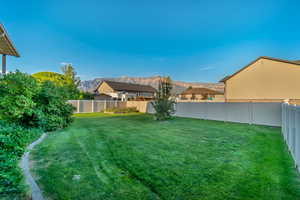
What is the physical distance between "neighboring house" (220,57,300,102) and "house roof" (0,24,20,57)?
16.0m

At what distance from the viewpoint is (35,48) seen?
14773 millimetres

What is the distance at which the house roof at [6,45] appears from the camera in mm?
6466

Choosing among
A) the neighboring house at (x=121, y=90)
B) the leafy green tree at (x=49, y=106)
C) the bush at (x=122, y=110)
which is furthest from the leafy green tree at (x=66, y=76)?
the leafy green tree at (x=49, y=106)

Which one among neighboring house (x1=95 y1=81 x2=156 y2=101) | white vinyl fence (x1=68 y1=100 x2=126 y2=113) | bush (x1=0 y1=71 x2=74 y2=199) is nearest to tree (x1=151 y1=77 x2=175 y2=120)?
bush (x1=0 y1=71 x2=74 y2=199)

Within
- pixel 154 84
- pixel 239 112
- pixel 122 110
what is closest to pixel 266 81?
pixel 239 112

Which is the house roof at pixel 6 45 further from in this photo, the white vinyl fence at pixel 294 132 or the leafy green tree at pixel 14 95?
the white vinyl fence at pixel 294 132

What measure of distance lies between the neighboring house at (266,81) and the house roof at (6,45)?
16.0 m

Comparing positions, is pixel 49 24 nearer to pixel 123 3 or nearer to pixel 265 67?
pixel 123 3

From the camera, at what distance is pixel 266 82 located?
12.4 metres

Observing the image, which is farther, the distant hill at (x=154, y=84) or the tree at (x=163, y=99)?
the distant hill at (x=154, y=84)

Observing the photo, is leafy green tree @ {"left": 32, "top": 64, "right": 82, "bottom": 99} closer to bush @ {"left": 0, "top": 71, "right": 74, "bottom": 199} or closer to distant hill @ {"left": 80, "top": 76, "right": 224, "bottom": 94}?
bush @ {"left": 0, "top": 71, "right": 74, "bottom": 199}

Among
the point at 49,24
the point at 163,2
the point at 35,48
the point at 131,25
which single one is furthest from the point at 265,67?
the point at 35,48

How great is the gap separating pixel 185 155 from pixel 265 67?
12.8 meters

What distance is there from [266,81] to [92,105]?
1729cm
